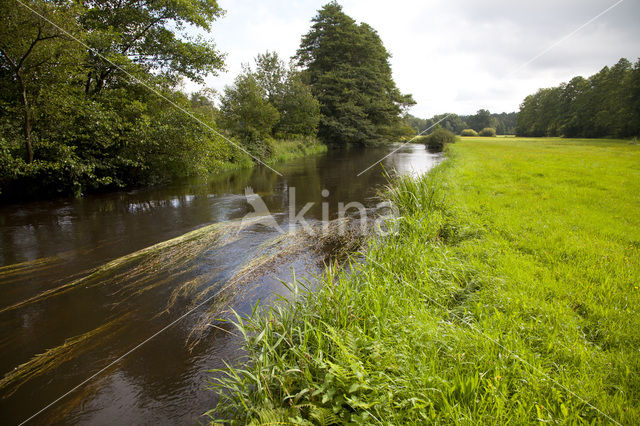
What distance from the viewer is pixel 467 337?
2.71 m

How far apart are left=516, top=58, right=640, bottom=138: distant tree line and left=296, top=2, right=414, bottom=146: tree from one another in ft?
74.6

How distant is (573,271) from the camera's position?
3.74 metres

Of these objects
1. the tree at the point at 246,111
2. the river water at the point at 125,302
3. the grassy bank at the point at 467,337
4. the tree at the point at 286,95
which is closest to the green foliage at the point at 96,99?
the river water at the point at 125,302

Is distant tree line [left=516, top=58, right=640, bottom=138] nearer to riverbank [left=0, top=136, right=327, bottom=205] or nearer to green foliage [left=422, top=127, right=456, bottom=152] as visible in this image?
green foliage [left=422, top=127, right=456, bottom=152]

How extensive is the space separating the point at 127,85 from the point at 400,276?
1457 centimetres

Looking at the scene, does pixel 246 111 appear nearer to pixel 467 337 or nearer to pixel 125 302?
pixel 125 302

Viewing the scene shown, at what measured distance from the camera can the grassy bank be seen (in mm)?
2070

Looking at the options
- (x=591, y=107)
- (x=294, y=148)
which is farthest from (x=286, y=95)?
(x=591, y=107)

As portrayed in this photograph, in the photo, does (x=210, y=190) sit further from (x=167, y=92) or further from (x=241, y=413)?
(x=241, y=413)

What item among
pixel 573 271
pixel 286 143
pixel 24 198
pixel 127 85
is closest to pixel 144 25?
pixel 127 85

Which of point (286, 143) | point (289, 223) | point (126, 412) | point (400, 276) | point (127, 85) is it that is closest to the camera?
point (126, 412)

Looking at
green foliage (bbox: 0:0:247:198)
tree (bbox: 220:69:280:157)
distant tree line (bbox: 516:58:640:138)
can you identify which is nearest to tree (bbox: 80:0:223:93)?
green foliage (bbox: 0:0:247:198)

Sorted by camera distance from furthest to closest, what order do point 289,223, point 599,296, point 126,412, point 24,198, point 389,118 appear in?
point 389,118
point 24,198
point 289,223
point 599,296
point 126,412

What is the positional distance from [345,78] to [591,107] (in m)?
29.9
